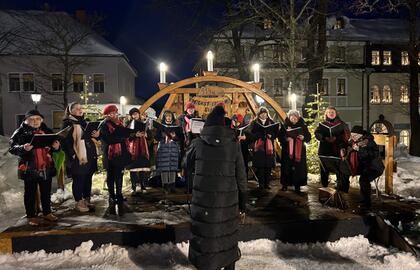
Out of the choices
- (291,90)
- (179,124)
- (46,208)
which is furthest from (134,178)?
(291,90)

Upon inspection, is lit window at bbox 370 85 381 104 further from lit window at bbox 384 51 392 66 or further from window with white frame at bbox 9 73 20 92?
window with white frame at bbox 9 73 20 92

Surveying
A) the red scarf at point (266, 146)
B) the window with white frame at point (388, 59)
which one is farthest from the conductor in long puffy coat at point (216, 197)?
the window with white frame at point (388, 59)

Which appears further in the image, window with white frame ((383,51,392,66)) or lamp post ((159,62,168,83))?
window with white frame ((383,51,392,66))

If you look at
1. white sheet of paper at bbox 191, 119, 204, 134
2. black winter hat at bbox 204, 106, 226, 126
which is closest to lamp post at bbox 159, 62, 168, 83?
white sheet of paper at bbox 191, 119, 204, 134

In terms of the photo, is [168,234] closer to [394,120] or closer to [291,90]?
[291,90]

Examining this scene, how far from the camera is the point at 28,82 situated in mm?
30953

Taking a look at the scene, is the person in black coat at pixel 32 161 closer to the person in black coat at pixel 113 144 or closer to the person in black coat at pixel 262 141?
the person in black coat at pixel 113 144

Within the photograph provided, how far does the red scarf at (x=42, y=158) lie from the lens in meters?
5.99

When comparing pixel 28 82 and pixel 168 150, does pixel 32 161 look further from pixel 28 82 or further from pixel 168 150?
pixel 28 82

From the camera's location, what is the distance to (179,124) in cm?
886

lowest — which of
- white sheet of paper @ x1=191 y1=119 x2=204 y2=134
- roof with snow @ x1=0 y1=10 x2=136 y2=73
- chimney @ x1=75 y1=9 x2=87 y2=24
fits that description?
white sheet of paper @ x1=191 y1=119 x2=204 y2=134

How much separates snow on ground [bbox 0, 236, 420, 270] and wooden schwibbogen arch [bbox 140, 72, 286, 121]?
16.1 feet

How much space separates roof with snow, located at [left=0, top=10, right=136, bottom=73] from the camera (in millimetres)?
28938

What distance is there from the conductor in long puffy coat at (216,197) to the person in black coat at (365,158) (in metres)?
3.32
